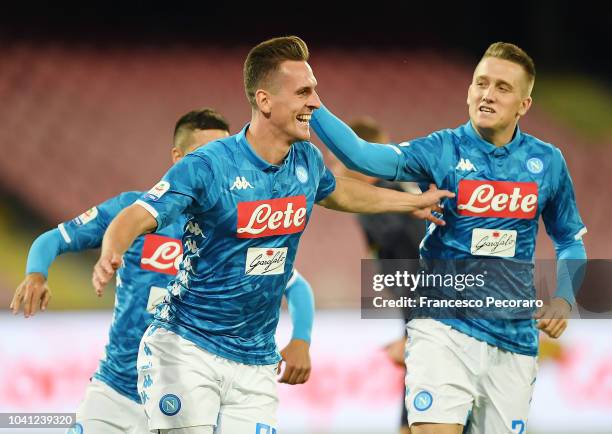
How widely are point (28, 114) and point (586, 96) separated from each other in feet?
17.3

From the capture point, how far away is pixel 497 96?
4.01 meters

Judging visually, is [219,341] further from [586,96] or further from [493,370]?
[586,96]

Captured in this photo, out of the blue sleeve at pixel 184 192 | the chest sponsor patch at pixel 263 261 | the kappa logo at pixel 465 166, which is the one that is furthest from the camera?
the kappa logo at pixel 465 166

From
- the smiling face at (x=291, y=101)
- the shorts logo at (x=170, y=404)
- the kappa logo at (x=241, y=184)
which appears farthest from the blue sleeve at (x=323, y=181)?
the shorts logo at (x=170, y=404)

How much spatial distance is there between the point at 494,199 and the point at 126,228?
161cm

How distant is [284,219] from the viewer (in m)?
3.40

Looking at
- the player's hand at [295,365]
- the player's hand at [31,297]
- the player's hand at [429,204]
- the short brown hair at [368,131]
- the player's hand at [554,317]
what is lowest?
the player's hand at [295,365]

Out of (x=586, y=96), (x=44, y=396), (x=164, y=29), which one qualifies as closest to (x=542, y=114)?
(x=586, y=96)

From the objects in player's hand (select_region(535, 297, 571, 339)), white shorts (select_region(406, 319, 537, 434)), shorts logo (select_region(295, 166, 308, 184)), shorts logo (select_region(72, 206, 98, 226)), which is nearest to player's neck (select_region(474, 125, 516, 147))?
player's hand (select_region(535, 297, 571, 339))

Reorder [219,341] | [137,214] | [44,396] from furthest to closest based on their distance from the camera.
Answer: [44,396], [219,341], [137,214]

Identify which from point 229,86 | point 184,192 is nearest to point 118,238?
point 184,192

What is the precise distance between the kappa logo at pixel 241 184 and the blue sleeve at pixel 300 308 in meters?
0.71

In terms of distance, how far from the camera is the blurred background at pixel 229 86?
9.11 meters

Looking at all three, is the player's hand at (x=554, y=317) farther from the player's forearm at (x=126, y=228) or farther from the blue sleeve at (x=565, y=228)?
the player's forearm at (x=126, y=228)
